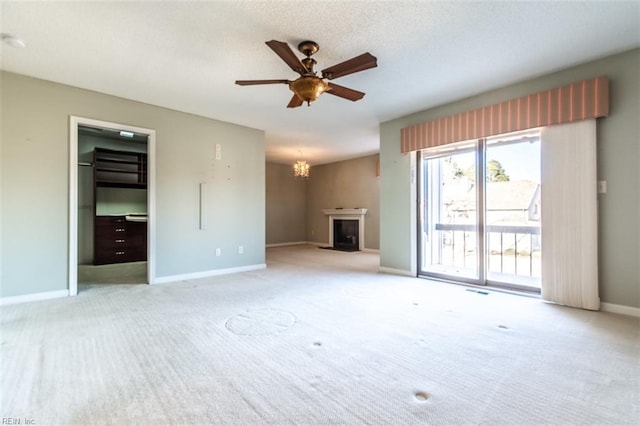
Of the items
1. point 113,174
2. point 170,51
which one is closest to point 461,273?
point 170,51

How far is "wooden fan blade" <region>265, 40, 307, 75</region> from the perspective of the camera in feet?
7.09

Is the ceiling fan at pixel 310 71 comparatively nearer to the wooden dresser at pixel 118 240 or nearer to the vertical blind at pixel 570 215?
the vertical blind at pixel 570 215

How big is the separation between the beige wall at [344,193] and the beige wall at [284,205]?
28 cm

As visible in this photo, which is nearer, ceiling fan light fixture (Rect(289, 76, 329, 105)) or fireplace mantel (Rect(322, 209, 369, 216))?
ceiling fan light fixture (Rect(289, 76, 329, 105))

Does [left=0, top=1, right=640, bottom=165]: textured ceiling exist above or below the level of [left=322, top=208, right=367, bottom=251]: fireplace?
above

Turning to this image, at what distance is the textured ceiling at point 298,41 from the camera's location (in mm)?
2268

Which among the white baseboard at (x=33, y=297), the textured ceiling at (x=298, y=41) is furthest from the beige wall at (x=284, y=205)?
the white baseboard at (x=33, y=297)

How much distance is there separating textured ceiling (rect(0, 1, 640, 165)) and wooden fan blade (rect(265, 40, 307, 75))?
306 mm

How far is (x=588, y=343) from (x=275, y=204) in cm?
801

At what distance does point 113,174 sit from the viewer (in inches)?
244

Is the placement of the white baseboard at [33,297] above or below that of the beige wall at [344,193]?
below

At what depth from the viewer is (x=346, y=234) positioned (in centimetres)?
864

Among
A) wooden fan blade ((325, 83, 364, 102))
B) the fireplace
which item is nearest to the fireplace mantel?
the fireplace

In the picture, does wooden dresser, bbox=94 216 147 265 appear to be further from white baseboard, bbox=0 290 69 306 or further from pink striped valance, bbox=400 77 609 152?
pink striped valance, bbox=400 77 609 152
